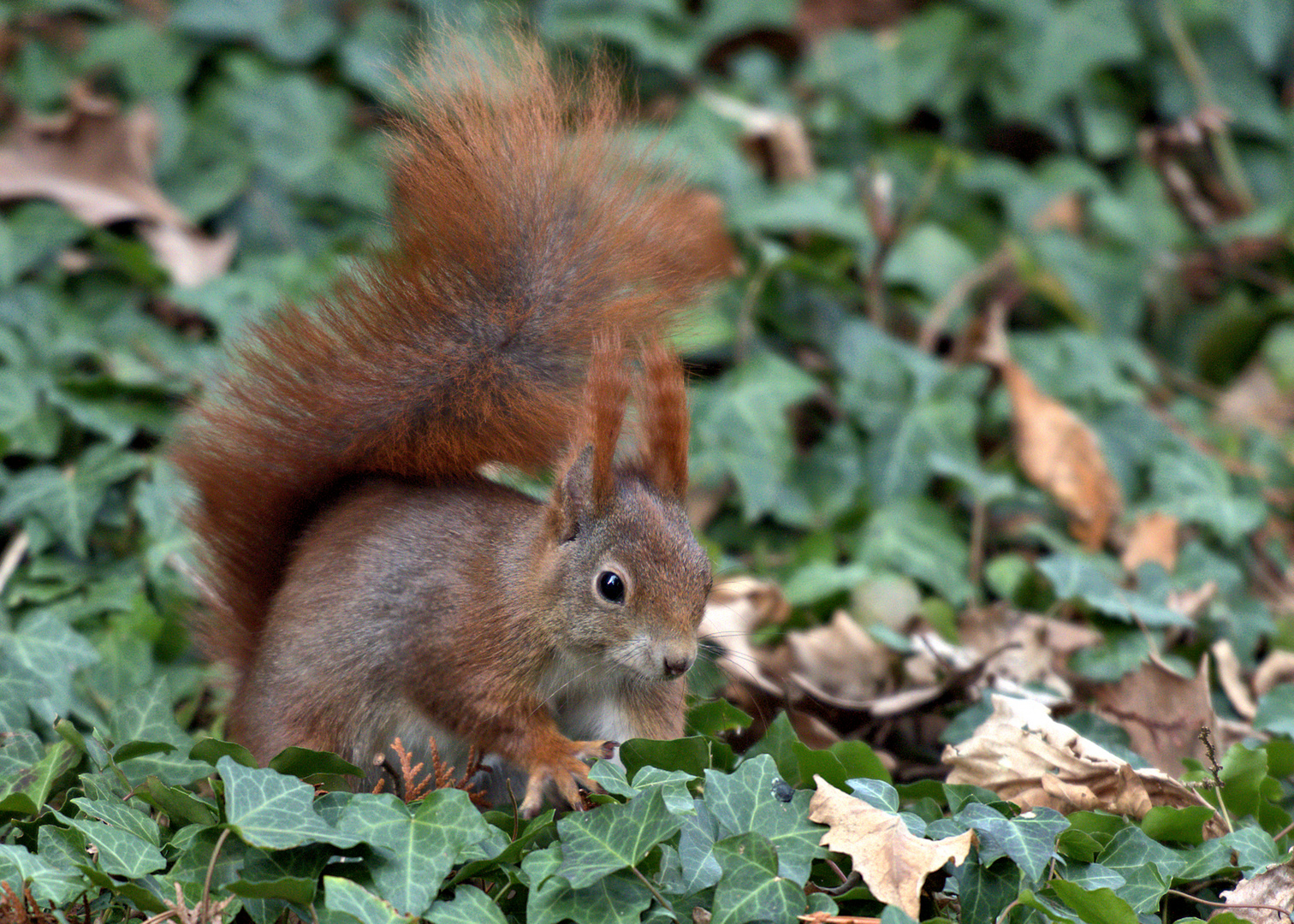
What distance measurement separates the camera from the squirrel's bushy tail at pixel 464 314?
5.93 ft

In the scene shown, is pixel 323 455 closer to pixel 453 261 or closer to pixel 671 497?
pixel 453 261

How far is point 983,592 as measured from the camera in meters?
2.73

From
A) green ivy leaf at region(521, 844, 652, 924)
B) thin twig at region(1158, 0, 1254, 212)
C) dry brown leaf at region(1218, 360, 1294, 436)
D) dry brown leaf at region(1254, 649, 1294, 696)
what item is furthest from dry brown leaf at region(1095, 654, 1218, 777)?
thin twig at region(1158, 0, 1254, 212)

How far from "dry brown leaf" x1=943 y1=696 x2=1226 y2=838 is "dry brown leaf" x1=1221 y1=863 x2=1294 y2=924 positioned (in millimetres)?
130

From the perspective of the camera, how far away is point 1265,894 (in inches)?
66.0

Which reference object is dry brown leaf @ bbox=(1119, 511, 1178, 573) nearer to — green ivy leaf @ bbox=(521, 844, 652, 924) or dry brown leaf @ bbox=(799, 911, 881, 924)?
dry brown leaf @ bbox=(799, 911, 881, 924)

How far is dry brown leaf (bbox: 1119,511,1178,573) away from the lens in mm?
2738

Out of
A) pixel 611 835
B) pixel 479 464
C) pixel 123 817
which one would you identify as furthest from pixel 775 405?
pixel 123 817

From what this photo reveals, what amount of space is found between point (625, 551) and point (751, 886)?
477mm

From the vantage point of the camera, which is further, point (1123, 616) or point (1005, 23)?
point (1005, 23)

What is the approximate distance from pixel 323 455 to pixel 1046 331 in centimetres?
237

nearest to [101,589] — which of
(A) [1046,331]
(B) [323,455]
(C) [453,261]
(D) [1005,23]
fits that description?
(B) [323,455]

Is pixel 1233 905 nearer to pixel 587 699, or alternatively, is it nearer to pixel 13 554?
pixel 587 699

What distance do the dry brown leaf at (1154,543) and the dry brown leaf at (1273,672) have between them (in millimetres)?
337
